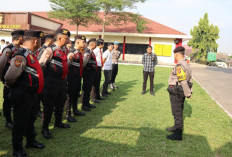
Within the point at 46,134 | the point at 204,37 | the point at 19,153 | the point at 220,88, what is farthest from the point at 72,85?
the point at 204,37

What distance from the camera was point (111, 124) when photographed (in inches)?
193

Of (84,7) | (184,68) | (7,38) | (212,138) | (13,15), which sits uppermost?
(84,7)

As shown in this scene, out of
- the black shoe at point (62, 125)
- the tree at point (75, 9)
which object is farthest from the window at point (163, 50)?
the black shoe at point (62, 125)

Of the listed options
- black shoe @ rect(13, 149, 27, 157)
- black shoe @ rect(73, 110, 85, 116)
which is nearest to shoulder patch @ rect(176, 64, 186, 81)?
black shoe @ rect(73, 110, 85, 116)

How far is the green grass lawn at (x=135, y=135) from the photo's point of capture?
359 cm

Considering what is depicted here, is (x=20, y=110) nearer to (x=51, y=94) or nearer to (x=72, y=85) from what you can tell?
(x=51, y=94)

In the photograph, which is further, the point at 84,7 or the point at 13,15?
the point at 84,7

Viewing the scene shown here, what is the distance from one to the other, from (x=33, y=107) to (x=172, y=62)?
91.5 ft

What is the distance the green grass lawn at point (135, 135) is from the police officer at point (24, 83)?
21.2 inches

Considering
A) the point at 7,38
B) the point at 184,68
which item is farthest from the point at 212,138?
the point at 7,38

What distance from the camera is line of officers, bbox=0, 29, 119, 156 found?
9.78ft

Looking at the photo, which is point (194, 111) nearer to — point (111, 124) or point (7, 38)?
point (111, 124)

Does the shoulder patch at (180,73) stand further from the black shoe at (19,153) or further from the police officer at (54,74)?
the black shoe at (19,153)

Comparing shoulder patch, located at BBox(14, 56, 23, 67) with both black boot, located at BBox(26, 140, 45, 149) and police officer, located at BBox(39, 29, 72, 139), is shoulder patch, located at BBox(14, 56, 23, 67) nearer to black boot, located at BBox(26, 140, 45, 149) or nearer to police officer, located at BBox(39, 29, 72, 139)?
police officer, located at BBox(39, 29, 72, 139)
